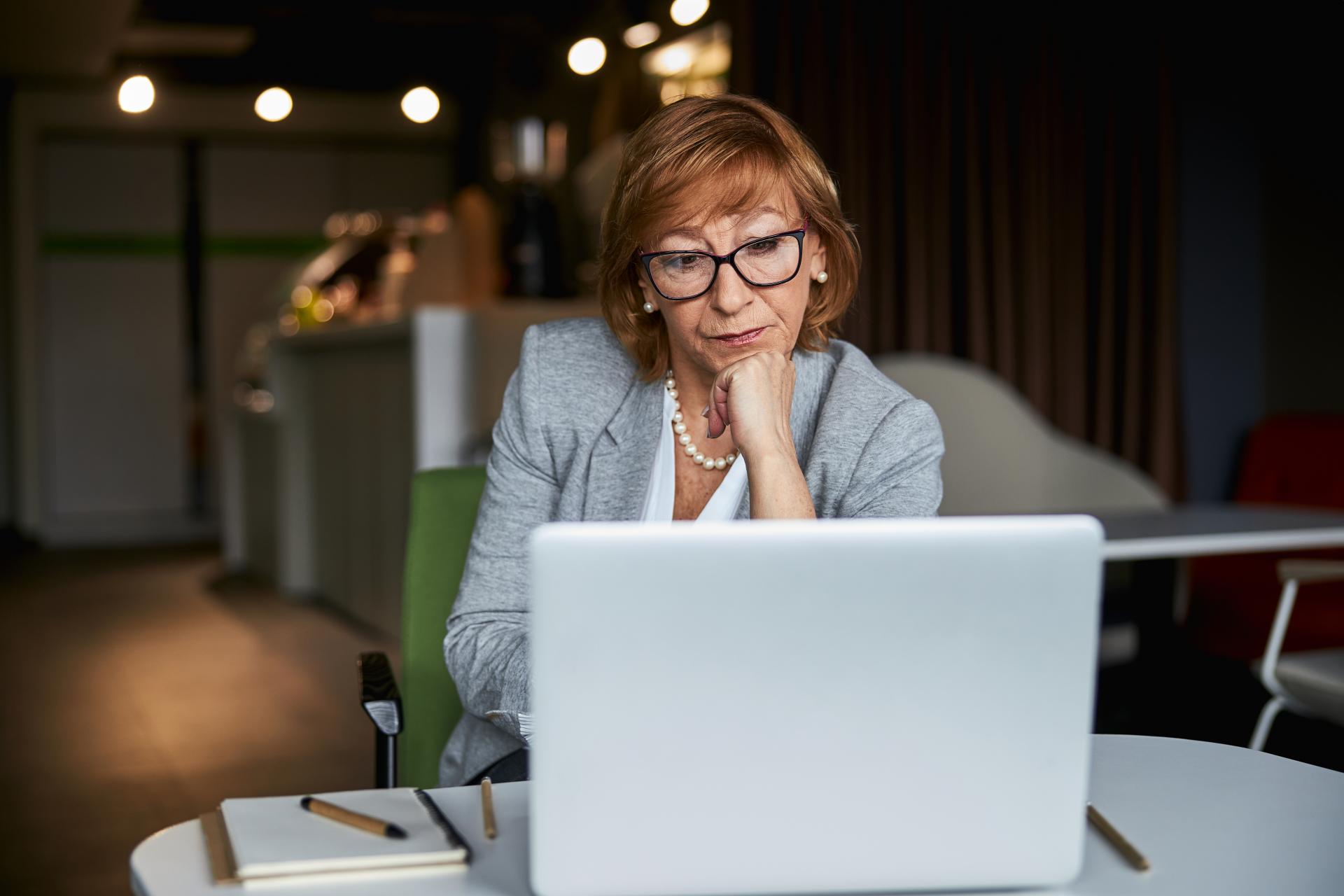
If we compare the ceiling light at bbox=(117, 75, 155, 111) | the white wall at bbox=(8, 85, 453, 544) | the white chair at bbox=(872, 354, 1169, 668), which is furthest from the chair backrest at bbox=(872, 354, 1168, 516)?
the white wall at bbox=(8, 85, 453, 544)

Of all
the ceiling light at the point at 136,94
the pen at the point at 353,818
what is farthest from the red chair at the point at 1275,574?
the ceiling light at the point at 136,94

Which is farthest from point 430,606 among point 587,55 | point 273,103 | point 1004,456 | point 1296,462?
point 273,103

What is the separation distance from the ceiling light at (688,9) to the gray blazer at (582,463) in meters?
3.71

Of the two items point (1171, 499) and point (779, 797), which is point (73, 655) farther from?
point (779, 797)

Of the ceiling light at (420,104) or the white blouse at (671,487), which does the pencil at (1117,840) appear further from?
the ceiling light at (420,104)

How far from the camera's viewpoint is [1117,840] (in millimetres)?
887

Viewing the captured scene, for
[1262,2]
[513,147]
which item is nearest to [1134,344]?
[1262,2]

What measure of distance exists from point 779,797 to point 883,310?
3.41 metres

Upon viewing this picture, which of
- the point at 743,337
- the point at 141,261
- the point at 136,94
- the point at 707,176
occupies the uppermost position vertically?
the point at 136,94

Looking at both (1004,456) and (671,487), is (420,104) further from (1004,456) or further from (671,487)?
(671,487)

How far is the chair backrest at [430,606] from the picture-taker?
164 centimetres

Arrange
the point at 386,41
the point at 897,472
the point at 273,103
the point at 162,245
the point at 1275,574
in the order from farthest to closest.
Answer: the point at 162,245 → the point at 386,41 → the point at 273,103 → the point at 1275,574 → the point at 897,472

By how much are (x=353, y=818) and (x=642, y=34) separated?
5.44 metres

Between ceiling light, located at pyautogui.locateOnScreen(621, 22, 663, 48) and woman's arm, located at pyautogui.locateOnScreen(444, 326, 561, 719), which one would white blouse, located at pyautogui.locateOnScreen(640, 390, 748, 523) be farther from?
ceiling light, located at pyautogui.locateOnScreen(621, 22, 663, 48)
